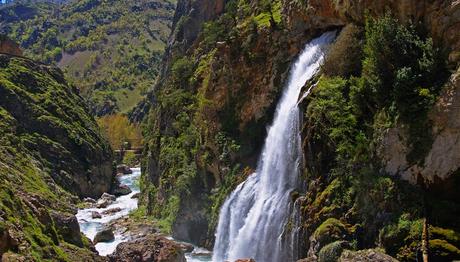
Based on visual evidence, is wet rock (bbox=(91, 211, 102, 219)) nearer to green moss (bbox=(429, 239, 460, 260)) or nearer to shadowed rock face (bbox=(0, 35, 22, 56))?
shadowed rock face (bbox=(0, 35, 22, 56))

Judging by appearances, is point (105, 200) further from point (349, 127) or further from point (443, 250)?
point (443, 250)

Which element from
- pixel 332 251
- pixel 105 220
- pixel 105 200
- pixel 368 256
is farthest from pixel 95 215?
pixel 368 256

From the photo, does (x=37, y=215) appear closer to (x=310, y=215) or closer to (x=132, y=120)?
(x=310, y=215)

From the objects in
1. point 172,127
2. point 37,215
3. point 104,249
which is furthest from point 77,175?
point 37,215

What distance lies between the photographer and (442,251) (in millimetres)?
22203

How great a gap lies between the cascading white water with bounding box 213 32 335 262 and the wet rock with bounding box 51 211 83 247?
9.89 metres

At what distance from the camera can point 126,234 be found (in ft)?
177

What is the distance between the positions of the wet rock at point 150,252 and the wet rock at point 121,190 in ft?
175

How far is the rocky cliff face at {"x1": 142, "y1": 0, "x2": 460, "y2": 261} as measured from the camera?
2427 cm

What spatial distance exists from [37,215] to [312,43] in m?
21.3

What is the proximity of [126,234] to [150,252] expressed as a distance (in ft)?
63.6

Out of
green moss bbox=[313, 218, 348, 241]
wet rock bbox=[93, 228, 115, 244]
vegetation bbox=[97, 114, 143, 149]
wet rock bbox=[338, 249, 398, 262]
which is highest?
vegetation bbox=[97, 114, 143, 149]

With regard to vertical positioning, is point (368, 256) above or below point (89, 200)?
below

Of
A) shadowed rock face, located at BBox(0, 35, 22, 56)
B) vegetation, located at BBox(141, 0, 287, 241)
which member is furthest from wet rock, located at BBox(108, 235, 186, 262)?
shadowed rock face, located at BBox(0, 35, 22, 56)
